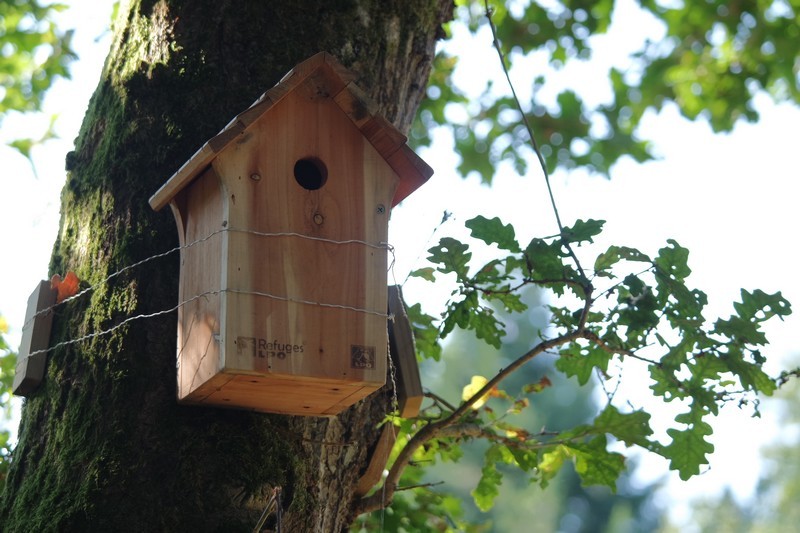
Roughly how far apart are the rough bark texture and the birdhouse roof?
9.8 inches

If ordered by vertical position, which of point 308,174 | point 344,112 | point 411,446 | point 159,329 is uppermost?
point 344,112

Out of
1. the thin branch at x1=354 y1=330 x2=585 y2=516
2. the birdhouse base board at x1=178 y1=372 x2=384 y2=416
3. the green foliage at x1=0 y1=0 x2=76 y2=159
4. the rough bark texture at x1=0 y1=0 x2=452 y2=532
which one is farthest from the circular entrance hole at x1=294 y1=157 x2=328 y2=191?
the green foliage at x1=0 y1=0 x2=76 y2=159

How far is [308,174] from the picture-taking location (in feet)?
7.45

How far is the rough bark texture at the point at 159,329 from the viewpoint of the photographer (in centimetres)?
205

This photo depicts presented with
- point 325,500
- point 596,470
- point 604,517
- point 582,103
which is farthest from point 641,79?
point 604,517

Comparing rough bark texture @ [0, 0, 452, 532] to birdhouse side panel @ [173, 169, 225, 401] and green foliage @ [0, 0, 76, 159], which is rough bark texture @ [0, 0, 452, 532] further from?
green foliage @ [0, 0, 76, 159]

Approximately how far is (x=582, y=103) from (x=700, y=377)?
4.87 metres

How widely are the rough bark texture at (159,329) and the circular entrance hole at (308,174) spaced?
287 millimetres

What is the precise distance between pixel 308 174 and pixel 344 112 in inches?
6.9

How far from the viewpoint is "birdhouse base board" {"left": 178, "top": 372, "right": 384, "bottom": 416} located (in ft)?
6.40

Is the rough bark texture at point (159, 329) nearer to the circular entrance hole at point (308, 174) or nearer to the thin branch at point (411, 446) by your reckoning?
the thin branch at point (411, 446)

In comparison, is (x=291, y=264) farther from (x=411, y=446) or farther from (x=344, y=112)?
(x=411, y=446)

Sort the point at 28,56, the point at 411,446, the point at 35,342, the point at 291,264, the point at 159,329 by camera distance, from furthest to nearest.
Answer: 1. the point at 28,56
2. the point at 411,446
3. the point at 35,342
4. the point at 159,329
5. the point at 291,264

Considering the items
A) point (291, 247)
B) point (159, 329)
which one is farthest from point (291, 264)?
point (159, 329)
